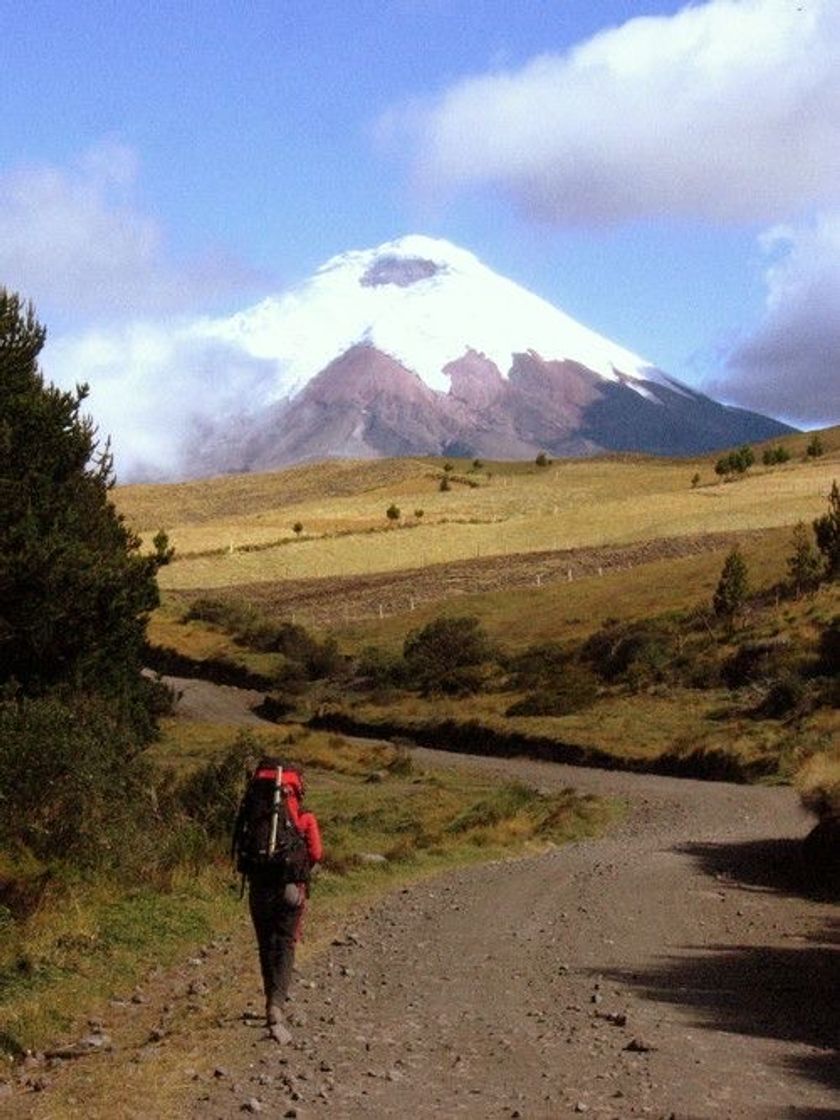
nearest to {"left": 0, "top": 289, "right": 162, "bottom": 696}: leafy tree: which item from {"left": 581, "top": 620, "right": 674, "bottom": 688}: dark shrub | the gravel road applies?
the gravel road

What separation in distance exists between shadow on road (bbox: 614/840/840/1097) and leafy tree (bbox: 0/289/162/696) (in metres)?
12.3

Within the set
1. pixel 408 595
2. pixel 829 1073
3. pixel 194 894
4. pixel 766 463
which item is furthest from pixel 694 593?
pixel 766 463

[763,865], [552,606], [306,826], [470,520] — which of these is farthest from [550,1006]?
[470,520]

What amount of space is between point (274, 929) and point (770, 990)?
14.3 feet

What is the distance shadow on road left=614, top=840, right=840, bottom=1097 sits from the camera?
10.7 m

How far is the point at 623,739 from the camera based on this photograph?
45.0m

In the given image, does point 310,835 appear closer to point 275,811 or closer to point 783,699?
point 275,811

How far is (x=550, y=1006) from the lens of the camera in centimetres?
1173

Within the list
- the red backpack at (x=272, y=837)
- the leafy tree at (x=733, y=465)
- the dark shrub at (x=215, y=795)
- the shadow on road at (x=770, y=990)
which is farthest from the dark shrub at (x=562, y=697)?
the leafy tree at (x=733, y=465)

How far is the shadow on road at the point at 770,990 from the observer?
10.7 meters

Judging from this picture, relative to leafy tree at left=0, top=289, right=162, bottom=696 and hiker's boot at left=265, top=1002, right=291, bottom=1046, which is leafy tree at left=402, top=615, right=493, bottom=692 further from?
hiker's boot at left=265, top=1002, right=291, bottom=1046

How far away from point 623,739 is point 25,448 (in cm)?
2372

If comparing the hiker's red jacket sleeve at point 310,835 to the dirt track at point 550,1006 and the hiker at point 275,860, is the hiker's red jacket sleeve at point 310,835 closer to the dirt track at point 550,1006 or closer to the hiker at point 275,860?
the hiker at point 275,860

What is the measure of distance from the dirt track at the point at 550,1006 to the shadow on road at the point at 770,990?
28mm
